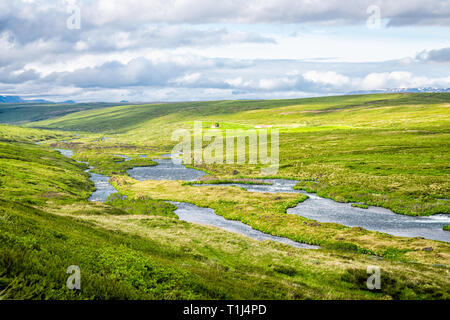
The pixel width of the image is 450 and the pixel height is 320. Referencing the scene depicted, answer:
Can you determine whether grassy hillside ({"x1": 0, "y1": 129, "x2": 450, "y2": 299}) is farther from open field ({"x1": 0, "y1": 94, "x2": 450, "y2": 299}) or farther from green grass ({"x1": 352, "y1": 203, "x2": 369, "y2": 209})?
green grass ({"x1": 352, "y1": 203, "x2": 369, "y2": 209})

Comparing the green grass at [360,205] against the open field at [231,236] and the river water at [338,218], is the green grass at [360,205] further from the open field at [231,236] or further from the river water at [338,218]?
the open field at [231,236]

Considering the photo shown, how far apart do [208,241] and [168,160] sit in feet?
352

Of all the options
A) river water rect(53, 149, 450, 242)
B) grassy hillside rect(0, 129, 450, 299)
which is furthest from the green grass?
grassy hillside rect(0, 129, 450, 299)

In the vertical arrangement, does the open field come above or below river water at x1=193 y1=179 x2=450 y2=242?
above

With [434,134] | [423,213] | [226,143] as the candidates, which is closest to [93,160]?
[226,143]

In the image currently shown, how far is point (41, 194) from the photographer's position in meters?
61.5

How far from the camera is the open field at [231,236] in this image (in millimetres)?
13422

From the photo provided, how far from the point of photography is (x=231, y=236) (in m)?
38.2

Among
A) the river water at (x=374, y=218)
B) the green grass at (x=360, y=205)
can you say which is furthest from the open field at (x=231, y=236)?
the river water at (x=374, y=218)

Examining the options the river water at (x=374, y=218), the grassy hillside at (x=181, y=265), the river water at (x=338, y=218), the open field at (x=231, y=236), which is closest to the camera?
the grassy hillside at (x=181, y=265)

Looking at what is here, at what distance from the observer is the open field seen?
13422mm

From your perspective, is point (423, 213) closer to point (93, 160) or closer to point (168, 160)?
point (168, 160)

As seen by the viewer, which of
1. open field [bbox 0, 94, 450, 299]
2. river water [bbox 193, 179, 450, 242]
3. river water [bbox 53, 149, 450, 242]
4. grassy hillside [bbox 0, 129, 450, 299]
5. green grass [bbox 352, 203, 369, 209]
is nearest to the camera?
grassy hillside [bbox 0, 129, 450, 299]
